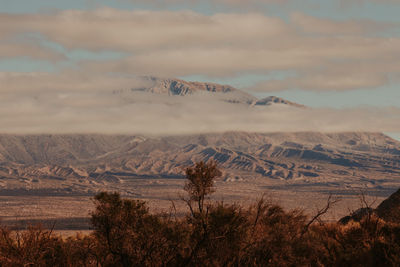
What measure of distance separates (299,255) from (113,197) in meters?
9.44

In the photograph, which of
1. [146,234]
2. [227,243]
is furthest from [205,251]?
[146,234]

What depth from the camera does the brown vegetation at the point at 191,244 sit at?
2658 centimetres

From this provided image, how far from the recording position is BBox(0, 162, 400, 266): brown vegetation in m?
26.6

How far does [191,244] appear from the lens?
94.2ft

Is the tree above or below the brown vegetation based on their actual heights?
above

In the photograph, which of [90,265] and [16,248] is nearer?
[16,248]

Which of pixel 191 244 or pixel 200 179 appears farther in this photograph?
pixel 200 179

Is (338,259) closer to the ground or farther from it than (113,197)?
closer to the ground

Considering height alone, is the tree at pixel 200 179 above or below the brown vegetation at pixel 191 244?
above

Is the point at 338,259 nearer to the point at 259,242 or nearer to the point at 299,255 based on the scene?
the point at 299,255

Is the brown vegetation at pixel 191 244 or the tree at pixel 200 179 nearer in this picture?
the brown vegetation at pixel 191 244

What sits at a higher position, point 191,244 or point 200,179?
point 200,179

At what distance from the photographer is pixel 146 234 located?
27.1 m

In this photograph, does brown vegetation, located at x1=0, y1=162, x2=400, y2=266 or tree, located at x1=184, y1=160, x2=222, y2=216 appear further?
tree, located at x1=184, y1=160, x2=222, y2=216
